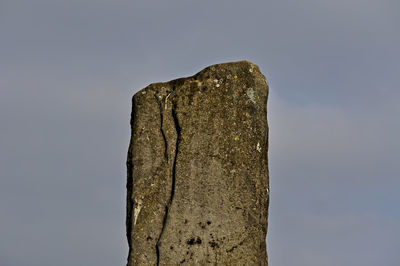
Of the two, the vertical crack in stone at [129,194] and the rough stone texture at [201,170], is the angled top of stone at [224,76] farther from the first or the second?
the vertical crack in stone at [129,194]

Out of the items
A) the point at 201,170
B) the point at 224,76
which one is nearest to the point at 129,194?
the point at 201,170

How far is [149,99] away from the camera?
14.7 metres

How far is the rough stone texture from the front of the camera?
1438 centimetres

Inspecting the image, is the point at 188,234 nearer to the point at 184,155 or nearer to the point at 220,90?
the point at 184,155

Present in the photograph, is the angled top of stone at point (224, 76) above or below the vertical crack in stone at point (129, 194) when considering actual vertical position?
above

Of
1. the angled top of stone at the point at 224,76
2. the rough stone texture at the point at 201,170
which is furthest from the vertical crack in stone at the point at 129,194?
the angled top of stone at the point at 224,76

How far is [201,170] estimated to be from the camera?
47.4 feet

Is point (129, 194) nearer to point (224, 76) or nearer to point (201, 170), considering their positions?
point (201, 170)

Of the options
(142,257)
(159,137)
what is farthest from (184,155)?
(142,257)

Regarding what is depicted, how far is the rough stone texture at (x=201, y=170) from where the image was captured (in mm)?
14383

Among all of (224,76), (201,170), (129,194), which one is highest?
(224,76)

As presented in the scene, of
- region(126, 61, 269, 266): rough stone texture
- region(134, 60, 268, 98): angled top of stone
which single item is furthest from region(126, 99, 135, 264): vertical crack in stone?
region(134, 60, 268, 98): angled top of stone

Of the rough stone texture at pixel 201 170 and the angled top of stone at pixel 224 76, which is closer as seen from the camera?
the rough stone texture at pixel 201 170

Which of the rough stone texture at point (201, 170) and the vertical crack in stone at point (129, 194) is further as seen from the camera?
the vertical crack in stone at point (129, 194)
